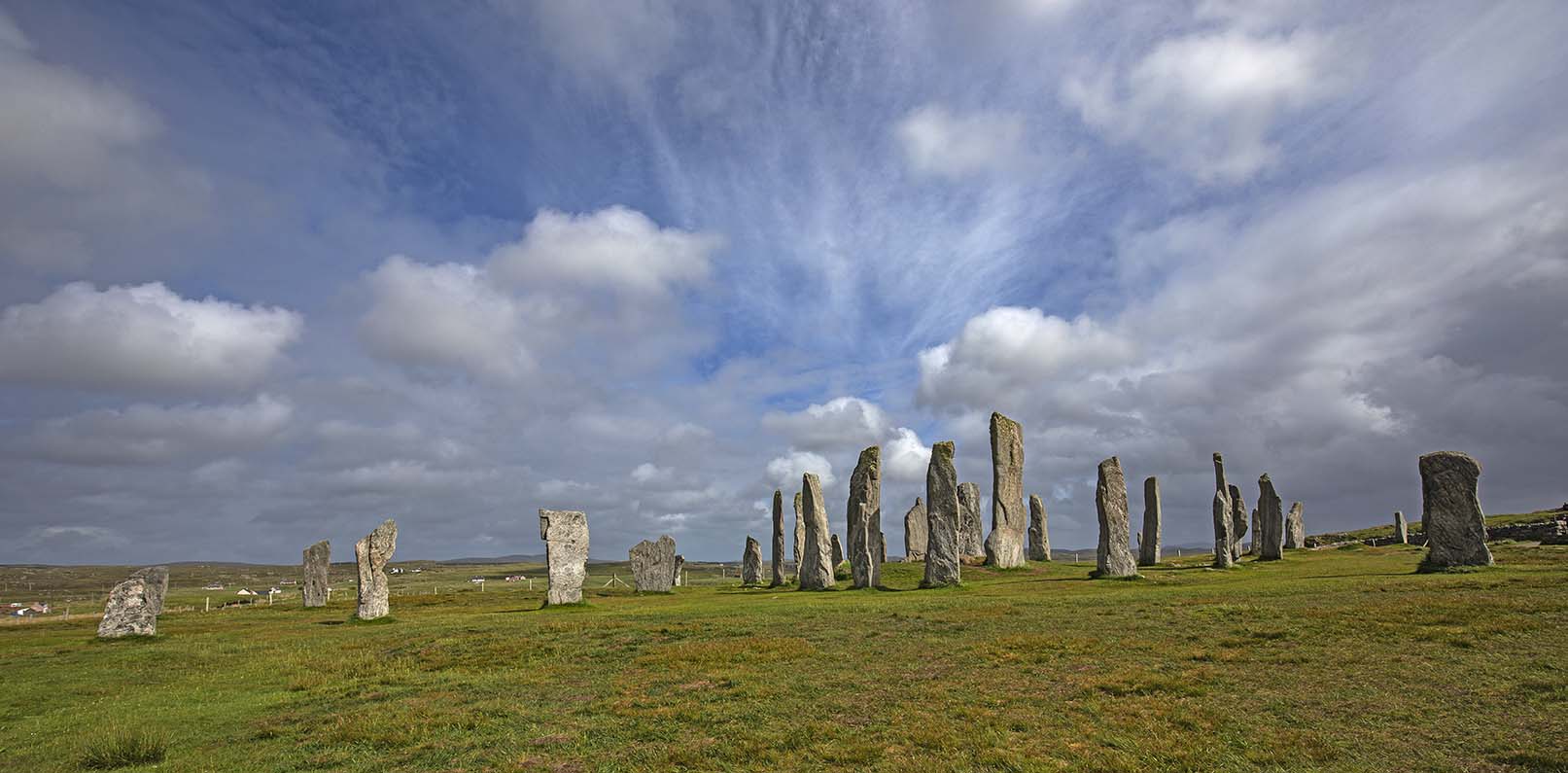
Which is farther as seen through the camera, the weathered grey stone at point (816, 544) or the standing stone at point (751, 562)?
the standing stone at point (751, 562)

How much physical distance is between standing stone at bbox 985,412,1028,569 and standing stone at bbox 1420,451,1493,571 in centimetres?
1926

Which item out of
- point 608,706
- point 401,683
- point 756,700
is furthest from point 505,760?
point 401,683

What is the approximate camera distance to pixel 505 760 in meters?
9.38

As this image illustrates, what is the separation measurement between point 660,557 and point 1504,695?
121ft

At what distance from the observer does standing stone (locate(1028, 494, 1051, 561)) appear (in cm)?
5153

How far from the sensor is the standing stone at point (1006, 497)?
43.8 metres

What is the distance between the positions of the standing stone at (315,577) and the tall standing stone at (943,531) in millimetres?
33272

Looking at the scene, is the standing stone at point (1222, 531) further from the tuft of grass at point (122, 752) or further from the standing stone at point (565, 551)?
the tuft of grass at point (122, 752)

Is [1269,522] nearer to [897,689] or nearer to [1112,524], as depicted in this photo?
[1112,524]

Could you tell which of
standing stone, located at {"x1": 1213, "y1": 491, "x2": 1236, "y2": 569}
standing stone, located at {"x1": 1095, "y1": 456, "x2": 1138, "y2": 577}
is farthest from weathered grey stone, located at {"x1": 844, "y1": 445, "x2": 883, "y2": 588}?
standing stone, located at {"x1": 1213, "y1": 491, "x2": 1236, "y2": 569}

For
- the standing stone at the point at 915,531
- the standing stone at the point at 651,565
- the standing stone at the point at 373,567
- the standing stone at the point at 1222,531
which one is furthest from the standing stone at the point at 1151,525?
the standing stone at the point at 373,567

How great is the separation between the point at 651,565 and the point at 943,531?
57.0ft

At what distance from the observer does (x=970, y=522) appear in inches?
1863

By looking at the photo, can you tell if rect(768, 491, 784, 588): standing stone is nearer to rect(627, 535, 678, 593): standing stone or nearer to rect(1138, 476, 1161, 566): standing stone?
rect(627, 535, 678, 593): standing stone
